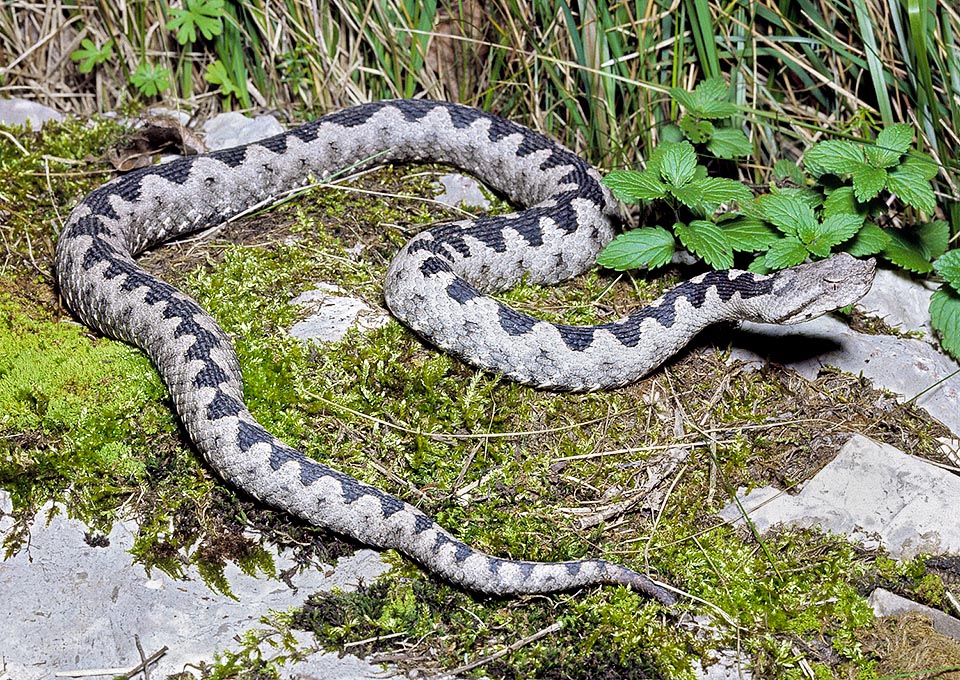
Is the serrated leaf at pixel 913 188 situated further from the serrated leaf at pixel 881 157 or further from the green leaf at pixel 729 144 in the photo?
the green leaf at pixel 729 144

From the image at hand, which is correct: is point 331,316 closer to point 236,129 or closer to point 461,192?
point 461,192

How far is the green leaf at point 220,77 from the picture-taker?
7.50m

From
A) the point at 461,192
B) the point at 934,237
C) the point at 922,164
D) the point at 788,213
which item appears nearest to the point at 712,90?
the point at 788,213

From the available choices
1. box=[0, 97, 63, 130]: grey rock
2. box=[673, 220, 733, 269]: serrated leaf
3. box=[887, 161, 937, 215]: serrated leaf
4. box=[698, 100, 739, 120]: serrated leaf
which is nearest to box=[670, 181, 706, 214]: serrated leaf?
box=[673, 220, 733, 269]: serrated leaf

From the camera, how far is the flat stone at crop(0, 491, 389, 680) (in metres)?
4.05

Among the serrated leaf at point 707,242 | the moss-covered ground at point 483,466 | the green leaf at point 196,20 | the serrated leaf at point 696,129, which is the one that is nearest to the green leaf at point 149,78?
the green leaf at point 196,20

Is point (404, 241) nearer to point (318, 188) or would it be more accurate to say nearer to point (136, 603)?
point (318, 188)

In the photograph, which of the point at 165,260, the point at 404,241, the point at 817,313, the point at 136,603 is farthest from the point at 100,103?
the point at 817,313

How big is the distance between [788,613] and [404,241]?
135 inches

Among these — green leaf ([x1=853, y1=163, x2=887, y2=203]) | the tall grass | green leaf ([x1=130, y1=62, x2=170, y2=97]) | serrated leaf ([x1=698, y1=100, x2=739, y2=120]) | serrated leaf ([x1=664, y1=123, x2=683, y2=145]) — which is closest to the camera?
green leaf ([x1=853, y1=163, x2=887, y2=203])

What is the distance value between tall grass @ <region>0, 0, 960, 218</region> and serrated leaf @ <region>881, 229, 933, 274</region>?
1.22 feet

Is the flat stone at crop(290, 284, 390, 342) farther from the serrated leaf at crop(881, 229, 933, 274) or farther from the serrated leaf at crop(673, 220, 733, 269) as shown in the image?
the serrated leaf at crop(881, 229, 933, 274)

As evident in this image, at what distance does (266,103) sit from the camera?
25.4 ft

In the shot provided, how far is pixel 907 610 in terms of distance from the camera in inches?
170
